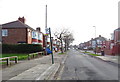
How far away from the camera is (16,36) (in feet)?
130

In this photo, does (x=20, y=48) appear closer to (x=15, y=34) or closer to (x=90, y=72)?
(x=15, y=34)

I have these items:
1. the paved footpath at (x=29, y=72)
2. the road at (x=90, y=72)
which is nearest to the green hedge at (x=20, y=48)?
the road at (x=90, y=72)

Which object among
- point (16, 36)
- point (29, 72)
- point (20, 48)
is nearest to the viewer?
point (29, 72)

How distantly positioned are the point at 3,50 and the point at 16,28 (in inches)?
256

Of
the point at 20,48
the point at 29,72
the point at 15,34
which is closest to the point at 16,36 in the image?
the point at 15,34

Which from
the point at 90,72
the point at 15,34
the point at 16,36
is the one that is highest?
the point at 15,34

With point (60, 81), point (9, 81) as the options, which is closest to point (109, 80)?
point (60, 81)

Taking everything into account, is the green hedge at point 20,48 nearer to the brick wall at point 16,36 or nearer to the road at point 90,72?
the brick wall at point 16,36

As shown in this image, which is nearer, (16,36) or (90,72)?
(90,72)

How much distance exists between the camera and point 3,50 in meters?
35.8

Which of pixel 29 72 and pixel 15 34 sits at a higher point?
pixel 15 34

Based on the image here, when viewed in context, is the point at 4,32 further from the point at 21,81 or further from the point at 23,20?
the point at 21,81

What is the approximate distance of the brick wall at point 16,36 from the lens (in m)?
39.1

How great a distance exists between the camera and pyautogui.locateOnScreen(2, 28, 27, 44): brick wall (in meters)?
39.1
